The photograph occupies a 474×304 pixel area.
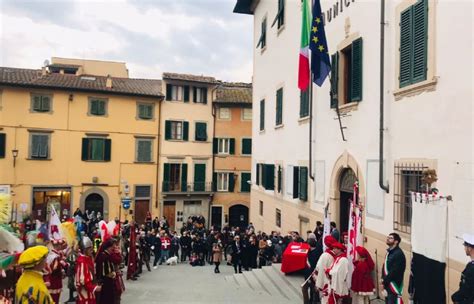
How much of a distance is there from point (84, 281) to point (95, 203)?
24.7 meters

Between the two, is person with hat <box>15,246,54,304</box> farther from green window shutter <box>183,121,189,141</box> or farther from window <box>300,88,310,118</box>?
green window shutter <box>183,121,189,141</box>

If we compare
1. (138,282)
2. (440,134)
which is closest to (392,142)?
(440,134)

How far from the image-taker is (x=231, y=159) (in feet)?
113

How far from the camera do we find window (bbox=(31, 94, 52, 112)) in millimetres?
29156

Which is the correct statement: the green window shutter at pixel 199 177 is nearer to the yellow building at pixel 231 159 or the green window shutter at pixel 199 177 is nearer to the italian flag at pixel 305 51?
the yellow building at pixel 231 159

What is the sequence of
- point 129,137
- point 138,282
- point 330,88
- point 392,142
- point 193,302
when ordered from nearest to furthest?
point 392,142 < point 193,302 < point 330,88 < point 138,282 < point 129,137

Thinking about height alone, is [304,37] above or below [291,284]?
above

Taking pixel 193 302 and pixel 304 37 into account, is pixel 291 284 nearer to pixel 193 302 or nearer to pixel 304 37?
pixel 193 302

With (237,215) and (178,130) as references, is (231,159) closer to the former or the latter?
(237,215)

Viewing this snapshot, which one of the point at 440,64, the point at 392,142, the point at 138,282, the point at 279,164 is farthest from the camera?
the point at 279,164

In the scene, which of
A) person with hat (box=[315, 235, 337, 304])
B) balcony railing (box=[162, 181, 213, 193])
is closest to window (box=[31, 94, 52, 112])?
balcony railing (box=[162, 181, 213, 193])

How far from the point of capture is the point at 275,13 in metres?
19.8

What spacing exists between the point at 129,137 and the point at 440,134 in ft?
87.6

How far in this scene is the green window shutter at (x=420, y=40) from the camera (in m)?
8.20
